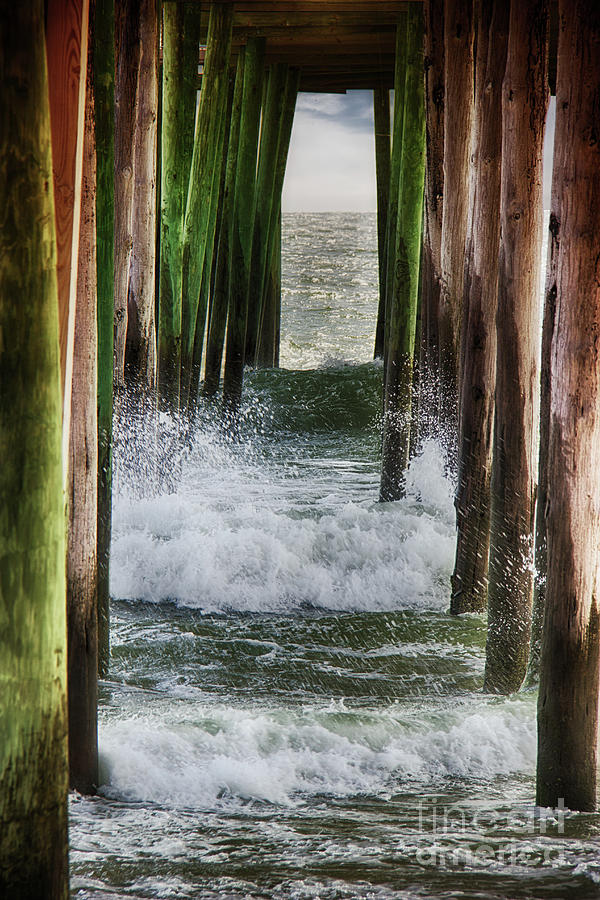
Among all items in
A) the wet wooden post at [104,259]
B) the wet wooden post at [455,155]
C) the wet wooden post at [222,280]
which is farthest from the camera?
the wet wooden post at [222,280]

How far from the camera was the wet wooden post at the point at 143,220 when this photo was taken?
6656 millimetres

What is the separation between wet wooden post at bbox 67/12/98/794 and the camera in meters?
3.15

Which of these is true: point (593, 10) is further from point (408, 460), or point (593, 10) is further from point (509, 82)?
point (408, 460)

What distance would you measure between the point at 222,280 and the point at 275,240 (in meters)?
4.55

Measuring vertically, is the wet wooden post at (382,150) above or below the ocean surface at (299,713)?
above

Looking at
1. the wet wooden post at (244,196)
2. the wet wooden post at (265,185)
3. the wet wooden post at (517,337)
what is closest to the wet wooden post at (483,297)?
the wet wooden post at (517,337)

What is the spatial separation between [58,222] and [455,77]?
3.97 m

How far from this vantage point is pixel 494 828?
2934 mm

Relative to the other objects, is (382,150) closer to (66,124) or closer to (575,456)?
(575,456)

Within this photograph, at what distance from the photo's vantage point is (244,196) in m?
10.4

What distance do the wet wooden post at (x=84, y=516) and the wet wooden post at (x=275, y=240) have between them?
9.02 m

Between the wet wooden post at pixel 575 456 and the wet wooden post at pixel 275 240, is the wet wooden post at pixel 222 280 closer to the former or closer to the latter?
the wet wooden post at pixel 275 240

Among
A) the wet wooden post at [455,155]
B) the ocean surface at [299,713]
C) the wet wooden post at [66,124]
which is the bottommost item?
the ocean surface at [299,713]

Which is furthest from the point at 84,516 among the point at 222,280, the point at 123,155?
the point at 222,280
